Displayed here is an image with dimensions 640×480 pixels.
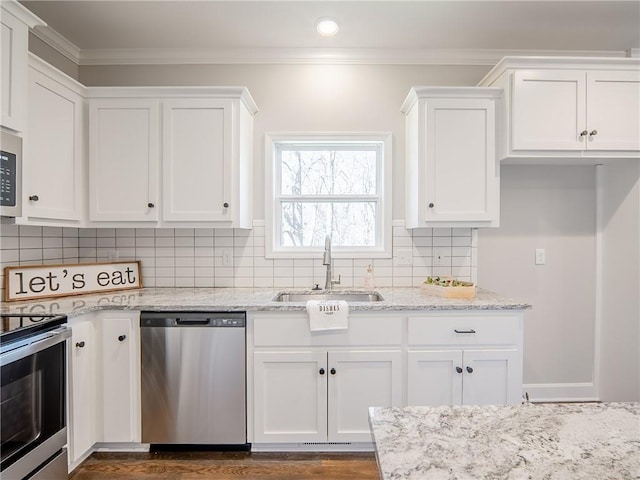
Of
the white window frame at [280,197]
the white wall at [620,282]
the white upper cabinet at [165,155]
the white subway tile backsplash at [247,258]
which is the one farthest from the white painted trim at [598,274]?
the white upper cabinet at [165,155]

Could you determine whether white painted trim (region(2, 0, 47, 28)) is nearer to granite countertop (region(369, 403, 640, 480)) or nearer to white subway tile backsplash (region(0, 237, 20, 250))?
white subway tile backsplash (region(0, 237, 20, 250))

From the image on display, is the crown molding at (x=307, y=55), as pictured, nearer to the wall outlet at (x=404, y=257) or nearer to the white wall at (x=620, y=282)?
the white wall at (x=620, y=282)

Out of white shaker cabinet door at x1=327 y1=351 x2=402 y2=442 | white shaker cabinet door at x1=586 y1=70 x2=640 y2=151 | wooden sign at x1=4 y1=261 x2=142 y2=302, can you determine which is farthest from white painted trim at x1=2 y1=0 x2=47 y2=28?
white shaker cabinet door at x1=586 y1=70 x2=640 y2=151

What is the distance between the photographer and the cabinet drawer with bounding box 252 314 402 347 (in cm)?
199

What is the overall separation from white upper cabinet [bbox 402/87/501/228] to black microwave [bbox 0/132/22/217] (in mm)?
2232

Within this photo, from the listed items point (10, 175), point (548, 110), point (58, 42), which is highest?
point (58, 42)

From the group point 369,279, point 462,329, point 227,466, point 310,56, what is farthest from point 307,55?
point 227,466

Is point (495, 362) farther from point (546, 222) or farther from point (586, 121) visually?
point (586, 121)

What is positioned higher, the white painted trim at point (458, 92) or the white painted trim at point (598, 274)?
the white painted trim at point (458, 92)

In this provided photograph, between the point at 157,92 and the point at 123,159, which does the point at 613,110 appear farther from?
the point at 123,159

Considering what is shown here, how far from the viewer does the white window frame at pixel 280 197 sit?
2.61 m

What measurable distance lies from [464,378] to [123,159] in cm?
249

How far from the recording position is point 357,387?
6.59 feet

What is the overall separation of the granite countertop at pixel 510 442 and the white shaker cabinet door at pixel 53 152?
214cm
